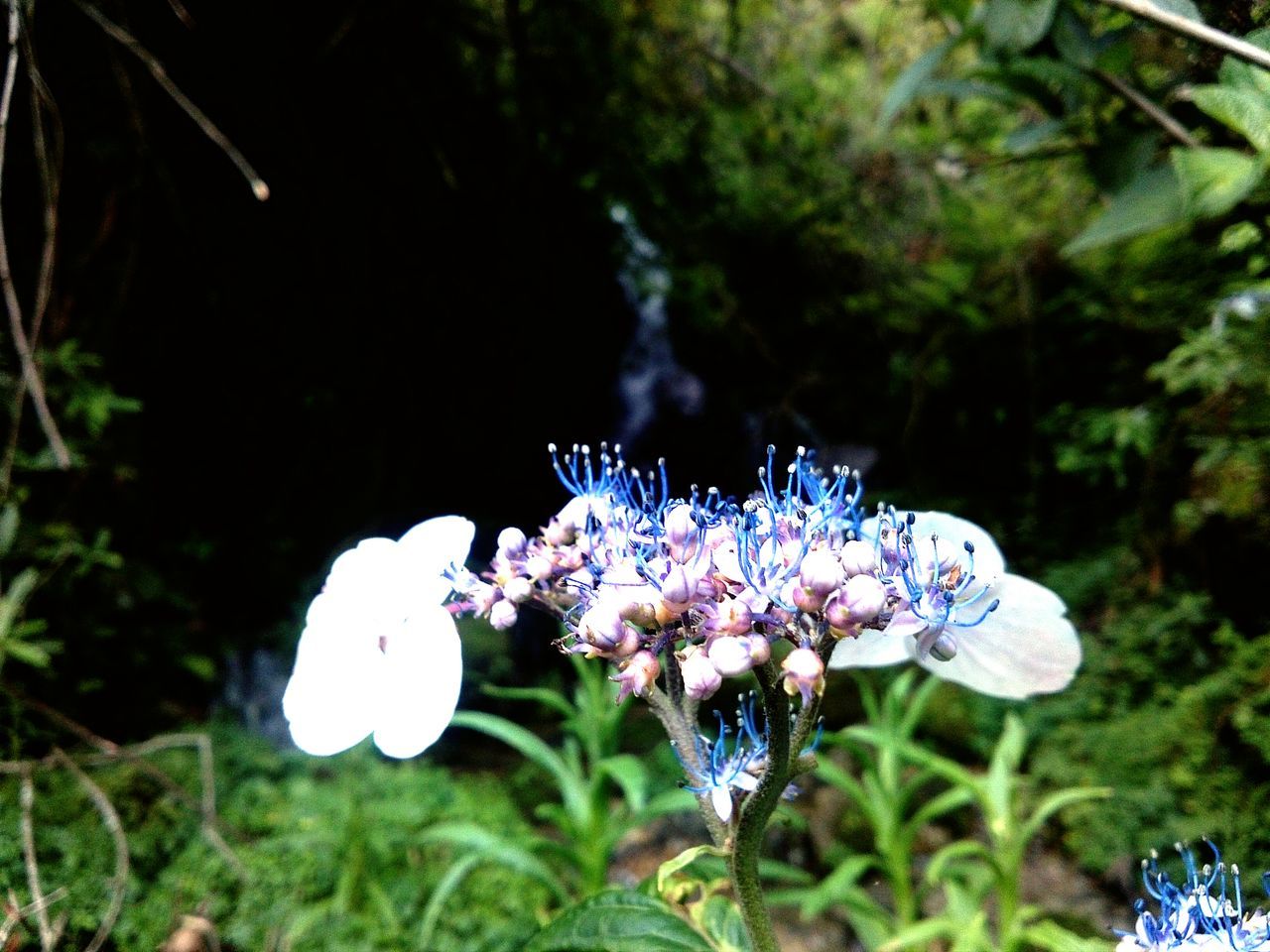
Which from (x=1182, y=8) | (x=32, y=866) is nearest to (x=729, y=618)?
(x=1182, y=8)

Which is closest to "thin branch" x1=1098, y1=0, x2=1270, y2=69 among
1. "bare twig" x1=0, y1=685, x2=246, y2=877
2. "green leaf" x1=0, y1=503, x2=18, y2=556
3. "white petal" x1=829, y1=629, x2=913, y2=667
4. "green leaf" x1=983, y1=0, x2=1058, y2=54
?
"green leaf" x1=983, y1=0, x2=1058, y2=54

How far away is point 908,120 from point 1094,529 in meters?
1.70

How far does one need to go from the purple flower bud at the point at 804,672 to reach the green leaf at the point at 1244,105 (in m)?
0.92

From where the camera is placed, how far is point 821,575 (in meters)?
0.60

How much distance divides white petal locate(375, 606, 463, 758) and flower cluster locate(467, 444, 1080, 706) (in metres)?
0.08

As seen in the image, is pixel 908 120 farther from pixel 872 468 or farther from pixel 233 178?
pixel 233 178

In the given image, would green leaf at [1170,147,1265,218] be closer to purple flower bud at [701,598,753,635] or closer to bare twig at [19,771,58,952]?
purple flower bud at [701,598,753,635]

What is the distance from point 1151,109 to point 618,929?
60.9 inches

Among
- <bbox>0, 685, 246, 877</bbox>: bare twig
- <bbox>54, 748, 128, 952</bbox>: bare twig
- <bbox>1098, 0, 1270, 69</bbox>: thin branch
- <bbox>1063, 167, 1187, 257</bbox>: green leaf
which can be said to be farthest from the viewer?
<bbox>0, 685, 246, 877</bbox>: bare twig

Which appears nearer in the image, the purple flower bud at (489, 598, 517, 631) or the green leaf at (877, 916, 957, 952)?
the purple flower bud at (489, 598, 517, 631)

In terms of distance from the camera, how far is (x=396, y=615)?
2.29 feet

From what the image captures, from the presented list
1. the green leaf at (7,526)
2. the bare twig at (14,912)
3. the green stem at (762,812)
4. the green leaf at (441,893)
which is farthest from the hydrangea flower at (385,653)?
the green leaf at (7,526)

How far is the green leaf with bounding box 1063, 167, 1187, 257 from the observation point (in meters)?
1.34

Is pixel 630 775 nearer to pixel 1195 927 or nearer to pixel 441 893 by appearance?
pixel 441 893
